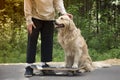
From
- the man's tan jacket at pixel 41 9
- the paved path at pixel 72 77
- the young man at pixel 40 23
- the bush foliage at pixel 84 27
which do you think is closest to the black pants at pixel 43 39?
the young man at pixel 40 23

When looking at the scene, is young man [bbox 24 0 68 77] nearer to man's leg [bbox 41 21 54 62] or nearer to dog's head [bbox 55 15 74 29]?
man's leg [bbox 41 21 54 62]

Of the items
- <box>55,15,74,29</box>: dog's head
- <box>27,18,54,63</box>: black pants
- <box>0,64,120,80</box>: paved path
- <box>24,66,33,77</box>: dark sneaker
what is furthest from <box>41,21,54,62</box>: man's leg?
<box>0,64,120,80</box>: paved path

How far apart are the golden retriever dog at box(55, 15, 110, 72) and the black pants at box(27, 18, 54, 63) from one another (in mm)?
211

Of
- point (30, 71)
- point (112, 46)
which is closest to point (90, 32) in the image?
point (112, 46)

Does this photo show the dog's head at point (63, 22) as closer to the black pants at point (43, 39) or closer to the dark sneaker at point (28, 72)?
the black pants at point (43, 39)

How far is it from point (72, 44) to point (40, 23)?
800 millimetres

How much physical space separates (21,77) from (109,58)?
3.52 metres

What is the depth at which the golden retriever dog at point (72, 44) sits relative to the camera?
932 centimetres

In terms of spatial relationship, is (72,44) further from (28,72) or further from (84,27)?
(84,27)

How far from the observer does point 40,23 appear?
9.27 metres

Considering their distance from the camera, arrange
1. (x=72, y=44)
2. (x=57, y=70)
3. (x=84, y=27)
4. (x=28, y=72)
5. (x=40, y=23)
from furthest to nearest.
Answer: (x=84, y=27) < (x=57, y=70) < (x=72, y=44) < (x=28, y=72) < (x=40, y=23)

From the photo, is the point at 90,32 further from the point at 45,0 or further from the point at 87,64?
the point at 45,0

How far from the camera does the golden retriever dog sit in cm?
932

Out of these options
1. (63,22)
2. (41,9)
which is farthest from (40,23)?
(63,22)
